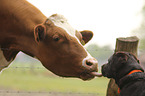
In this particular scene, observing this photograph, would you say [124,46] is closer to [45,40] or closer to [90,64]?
[90,64]

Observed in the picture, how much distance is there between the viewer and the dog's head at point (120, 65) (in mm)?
3135

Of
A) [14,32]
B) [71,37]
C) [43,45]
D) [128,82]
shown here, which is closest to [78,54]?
[71,37]

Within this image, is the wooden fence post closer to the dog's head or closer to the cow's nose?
the dog's head

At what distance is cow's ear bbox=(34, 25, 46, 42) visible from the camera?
318 centimetres

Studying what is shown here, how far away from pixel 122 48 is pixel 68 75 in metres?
1.01

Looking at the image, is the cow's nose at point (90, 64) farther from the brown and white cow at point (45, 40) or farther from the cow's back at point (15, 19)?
the cow's back at point (15, 19)

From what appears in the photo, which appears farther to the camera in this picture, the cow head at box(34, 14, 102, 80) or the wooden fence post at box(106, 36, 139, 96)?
the wooden fence post at box(106, 36, 139, 96)

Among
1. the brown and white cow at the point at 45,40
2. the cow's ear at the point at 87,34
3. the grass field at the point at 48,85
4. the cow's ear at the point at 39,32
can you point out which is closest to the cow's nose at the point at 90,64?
the brown and white cow at the point at 45,40

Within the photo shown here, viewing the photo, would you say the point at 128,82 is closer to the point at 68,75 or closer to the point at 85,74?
the point at 85,74

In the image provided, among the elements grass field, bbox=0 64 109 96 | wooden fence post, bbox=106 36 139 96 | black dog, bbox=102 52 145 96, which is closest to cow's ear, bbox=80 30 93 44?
wooden fence post, bbox=106 36 139 96

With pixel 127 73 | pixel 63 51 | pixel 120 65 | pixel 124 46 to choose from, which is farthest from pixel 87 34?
pixel 127 73

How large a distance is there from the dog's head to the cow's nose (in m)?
0.26

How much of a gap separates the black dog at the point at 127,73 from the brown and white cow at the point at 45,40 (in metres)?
0.28

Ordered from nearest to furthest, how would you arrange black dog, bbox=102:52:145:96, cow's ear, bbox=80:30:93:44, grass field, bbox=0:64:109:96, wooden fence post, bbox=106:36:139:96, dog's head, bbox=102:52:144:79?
1. black dog, bbox=102:52:145:96
2. dog's head, bbox=102:52:144:79
3. wooden fence post, bbox=106:36:139:96
4. cow's ear, bbox=80:30:93:44
5. grass field, bbox=0:64:109:96
